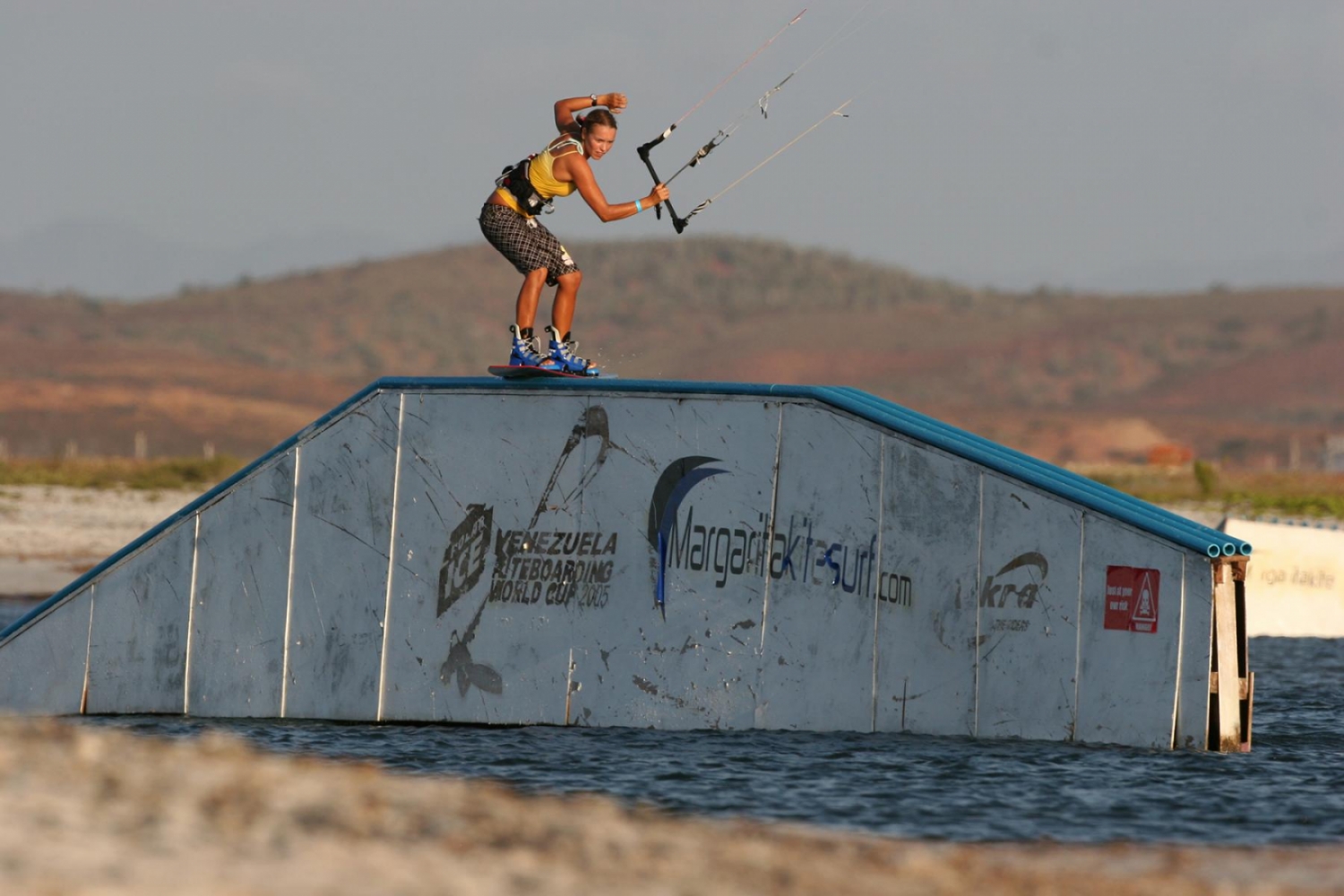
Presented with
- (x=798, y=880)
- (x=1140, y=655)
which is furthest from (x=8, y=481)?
(x=798, y=880)

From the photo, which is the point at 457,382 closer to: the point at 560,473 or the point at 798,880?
the point at 560,473

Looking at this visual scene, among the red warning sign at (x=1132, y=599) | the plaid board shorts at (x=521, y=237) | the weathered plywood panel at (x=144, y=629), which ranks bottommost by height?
the weathered plywood panel at (x=144, y=629)

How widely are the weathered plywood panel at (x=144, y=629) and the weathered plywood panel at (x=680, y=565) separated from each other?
10.7ft

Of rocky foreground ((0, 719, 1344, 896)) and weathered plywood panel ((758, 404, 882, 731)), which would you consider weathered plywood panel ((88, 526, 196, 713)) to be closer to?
weathered plywood panel ((758, 404, 882, 731))

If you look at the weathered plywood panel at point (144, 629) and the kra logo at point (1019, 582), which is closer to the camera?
the kra logo at point (1019, 582)

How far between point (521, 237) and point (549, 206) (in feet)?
1.08

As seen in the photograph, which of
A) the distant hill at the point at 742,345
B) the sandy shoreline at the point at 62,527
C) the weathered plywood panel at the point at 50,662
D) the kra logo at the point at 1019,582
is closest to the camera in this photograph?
the kra logo at the point at 1019,582

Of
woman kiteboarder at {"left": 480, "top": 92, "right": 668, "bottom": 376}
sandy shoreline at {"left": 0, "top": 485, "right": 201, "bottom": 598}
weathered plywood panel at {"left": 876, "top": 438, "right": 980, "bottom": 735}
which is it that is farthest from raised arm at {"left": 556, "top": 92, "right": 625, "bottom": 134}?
sandy shoreline at {"left": 0, "top": 485, "right": 201, "bottom": 598}

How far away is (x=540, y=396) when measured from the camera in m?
12.9

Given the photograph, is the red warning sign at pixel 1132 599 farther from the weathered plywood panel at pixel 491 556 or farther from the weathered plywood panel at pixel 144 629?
the weathered plywood panel at pixel 144 629

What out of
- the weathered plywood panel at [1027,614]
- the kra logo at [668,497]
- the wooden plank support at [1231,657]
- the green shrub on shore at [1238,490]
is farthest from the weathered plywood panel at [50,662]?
the green shrub on shore at [1238,490]

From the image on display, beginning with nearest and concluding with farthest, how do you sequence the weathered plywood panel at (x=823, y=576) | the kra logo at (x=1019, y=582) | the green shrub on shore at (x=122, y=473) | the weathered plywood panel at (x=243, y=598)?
the kra logo at (x=1019, y=582) → the weathered plywood panel at (x=823, y=576) → the weathered plywood panel at (x=243, y=598) → the green shrub on shore at (x=122, y=473)

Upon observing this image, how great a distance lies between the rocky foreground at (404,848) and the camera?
5984mm

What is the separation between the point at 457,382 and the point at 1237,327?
344 feet
